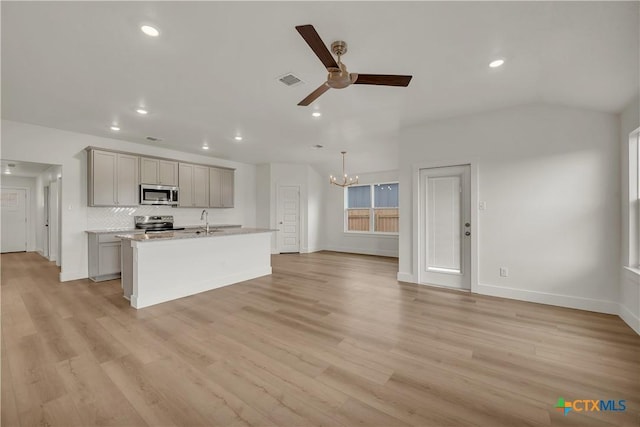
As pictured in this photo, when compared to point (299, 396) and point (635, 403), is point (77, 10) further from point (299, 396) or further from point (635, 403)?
point (635, 403)

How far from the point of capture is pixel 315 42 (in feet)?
6.01

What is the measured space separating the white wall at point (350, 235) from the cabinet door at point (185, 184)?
4320mm

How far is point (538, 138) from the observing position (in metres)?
3.66

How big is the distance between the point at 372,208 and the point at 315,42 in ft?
22.3

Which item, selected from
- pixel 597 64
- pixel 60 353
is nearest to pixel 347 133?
pixel 597 64

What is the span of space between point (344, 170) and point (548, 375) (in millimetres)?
6742

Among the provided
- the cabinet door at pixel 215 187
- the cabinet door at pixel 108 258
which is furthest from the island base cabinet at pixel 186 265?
the cabinet door at pixel 215 187

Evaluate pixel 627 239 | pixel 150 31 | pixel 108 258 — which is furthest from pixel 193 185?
pixel 627 239

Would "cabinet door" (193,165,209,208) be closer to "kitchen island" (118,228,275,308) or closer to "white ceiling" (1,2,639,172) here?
"white ceiling" (1,2,639,172)

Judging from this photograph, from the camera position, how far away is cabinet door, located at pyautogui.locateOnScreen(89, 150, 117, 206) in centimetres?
496

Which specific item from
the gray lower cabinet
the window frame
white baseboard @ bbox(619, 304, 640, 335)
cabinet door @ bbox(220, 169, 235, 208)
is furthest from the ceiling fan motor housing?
the window frame

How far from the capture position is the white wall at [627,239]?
282 cm

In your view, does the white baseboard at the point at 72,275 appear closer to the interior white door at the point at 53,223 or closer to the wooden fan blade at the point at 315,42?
the interior white door at the point at 53,223

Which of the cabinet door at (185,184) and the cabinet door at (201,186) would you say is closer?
the cabinet door at (185,184)
